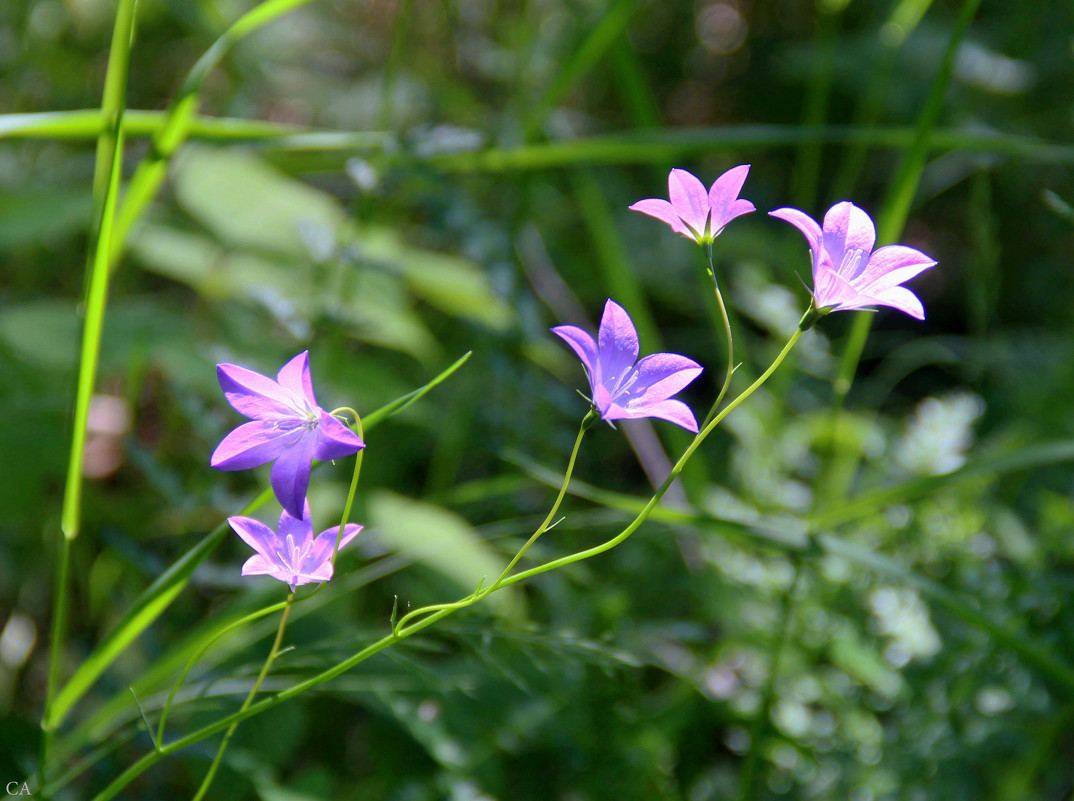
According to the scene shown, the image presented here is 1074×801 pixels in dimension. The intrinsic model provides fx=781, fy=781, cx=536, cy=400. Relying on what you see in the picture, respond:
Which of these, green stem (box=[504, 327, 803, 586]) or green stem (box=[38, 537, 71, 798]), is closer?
green stem (box=[504, 327, 803, 586])

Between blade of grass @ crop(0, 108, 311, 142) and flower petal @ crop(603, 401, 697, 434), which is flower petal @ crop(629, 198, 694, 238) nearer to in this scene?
flower petal @ crop(603, 401, 697, 434)

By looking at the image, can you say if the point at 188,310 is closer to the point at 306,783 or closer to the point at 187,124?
the point at 187,124

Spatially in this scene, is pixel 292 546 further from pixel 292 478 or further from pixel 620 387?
pixel 620 387

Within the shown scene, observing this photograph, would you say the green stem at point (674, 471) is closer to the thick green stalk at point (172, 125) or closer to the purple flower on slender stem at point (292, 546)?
the purple flower on slender stem at point (292, 546)

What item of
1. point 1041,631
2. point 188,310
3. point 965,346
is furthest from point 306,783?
point 965,346

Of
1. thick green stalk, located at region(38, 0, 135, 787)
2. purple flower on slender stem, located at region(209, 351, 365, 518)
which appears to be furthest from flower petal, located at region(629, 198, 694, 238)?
thick green stalk, located at region(38, 0, 135, 787)
